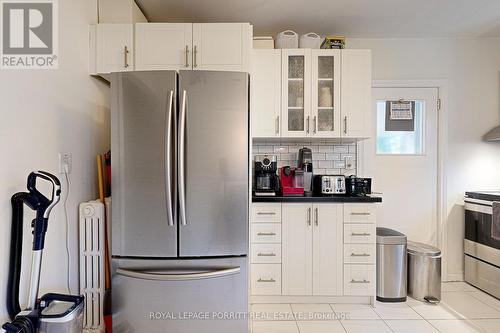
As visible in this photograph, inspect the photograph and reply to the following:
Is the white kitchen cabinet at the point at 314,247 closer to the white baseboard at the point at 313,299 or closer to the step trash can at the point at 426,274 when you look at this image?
the white baseboard at the point at 313,299

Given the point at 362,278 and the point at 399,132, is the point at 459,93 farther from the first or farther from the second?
the point at 362,278

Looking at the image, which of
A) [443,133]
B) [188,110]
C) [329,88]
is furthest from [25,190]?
[443,133]

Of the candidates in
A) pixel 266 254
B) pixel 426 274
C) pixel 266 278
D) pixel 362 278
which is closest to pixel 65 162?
pixel 266 254

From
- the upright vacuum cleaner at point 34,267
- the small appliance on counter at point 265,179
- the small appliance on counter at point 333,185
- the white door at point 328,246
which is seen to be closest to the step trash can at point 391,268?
the white door at point 328,246

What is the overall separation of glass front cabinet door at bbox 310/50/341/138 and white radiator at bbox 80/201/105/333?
6.23 ft

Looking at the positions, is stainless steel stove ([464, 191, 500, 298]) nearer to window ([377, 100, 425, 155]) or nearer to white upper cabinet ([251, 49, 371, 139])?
window ([377, 100, 425, 155])

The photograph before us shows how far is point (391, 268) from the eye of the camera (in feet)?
8.41

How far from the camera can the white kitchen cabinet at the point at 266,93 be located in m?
2.67

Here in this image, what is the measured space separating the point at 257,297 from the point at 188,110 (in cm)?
177

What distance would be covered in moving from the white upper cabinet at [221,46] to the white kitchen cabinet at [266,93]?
1.55 ft

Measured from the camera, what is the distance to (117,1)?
2.26 meters

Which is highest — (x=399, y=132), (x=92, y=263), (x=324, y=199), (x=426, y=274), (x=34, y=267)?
(x=399, y=132)

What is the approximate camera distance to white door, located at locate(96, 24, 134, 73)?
216 centimetres

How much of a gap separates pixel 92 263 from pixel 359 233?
208 cm
